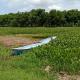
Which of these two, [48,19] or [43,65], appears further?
[48,19]

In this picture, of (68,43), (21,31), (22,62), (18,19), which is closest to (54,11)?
(18,19)

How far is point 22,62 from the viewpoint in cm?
1248

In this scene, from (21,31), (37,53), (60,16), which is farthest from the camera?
(60,16)

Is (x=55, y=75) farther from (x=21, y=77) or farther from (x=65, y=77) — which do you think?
(x=21, y=77)

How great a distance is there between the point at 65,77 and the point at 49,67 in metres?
1.37

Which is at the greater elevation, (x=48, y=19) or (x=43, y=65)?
(x=43, y=65)

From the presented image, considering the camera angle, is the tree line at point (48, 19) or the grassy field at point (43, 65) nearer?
the grassy field at point (43, 65)

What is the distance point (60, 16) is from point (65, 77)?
202ft

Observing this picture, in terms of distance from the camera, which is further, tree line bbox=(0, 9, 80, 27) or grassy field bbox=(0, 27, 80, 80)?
tree line bbox=(0, 9, 80, 27)

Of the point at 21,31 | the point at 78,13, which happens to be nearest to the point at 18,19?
the point at 78,13

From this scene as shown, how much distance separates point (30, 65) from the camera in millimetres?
11883

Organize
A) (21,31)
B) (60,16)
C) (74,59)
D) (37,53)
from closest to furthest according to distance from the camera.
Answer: (74,59) → (37,53) → (21,31) → (60,16)

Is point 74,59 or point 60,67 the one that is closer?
point 60,67

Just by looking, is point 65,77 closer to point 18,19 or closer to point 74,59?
point 74,59
